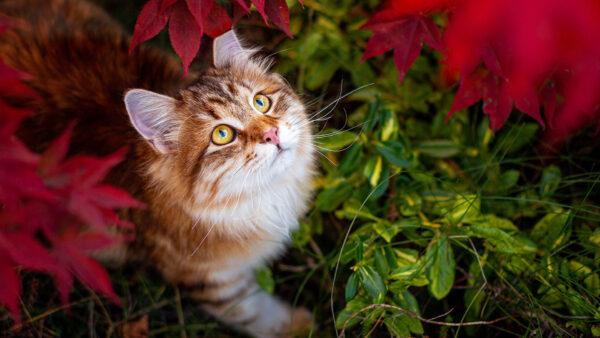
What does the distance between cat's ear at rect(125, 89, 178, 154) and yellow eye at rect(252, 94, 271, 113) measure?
0.99 ft

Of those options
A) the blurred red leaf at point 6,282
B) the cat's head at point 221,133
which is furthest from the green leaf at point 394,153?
the blurred red leaf at point 6,282

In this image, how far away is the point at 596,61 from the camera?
101 cm

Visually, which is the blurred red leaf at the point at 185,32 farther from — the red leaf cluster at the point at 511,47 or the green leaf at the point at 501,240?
the green leaf at the point at 501,240

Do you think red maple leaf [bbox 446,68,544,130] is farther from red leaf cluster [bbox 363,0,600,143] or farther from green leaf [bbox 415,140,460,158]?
green leaf [bbox 415,140,460,158]

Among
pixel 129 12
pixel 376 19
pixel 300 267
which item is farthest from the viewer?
pixel 129 12

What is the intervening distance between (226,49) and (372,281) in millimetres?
1047

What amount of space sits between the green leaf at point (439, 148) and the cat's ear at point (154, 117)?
1.11 m

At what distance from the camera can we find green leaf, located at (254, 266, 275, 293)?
1.83 meters

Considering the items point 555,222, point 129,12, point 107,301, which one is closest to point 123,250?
point 107,301

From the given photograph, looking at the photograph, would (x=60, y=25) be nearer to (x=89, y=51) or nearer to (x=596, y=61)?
(x=89, y=51)

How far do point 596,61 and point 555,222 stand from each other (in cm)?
70

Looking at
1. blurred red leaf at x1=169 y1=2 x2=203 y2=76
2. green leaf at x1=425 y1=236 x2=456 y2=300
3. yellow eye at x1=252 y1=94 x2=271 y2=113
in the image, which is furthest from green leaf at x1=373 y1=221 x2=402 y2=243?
Answer: blurred red leaf at x1=169 y1=2 x2=203 y2=76

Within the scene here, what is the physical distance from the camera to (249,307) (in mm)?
1892

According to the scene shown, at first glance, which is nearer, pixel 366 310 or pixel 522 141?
pixel 366 310
